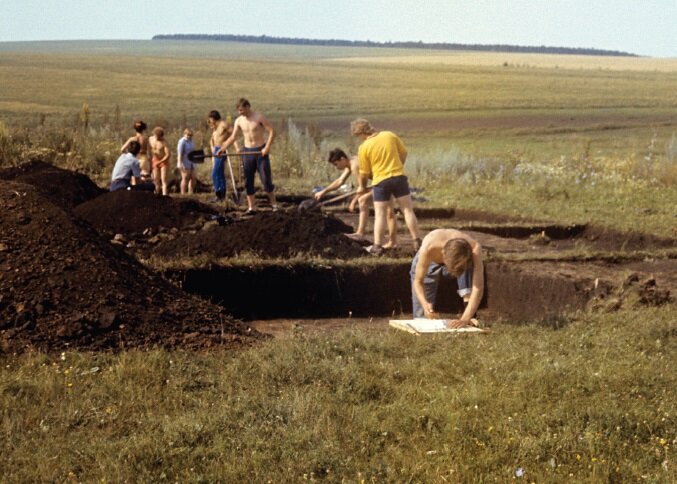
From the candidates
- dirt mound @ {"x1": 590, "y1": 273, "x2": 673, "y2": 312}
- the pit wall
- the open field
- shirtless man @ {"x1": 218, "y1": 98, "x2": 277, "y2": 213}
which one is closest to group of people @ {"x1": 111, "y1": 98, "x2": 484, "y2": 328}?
shirtless man @ {"x1": 218, "y1": 98, "x2": 277, "y2": 213}

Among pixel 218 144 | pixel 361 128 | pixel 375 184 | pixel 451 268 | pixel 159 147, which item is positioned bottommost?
pixel 159 147

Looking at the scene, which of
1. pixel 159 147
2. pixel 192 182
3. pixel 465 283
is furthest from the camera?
pixel 192 182

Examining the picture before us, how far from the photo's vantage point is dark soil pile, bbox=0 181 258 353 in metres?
8.25

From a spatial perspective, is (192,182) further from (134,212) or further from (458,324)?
(458,324)

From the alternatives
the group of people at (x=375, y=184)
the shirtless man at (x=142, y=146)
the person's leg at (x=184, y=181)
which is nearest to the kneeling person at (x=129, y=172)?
the group of people at (x=375, y=184)

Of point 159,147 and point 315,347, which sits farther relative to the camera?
point 159,147

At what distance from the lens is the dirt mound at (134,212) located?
1498 centimetres

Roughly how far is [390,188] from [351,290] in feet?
4.50

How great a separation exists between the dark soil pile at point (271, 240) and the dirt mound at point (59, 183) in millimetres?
3414

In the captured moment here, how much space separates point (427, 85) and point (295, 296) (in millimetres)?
79141

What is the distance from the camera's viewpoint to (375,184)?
42.4 ft

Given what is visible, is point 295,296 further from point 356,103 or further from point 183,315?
point 356,103

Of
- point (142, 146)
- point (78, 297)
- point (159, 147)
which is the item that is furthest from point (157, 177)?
point (78, 297)

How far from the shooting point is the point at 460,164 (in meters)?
23.9
